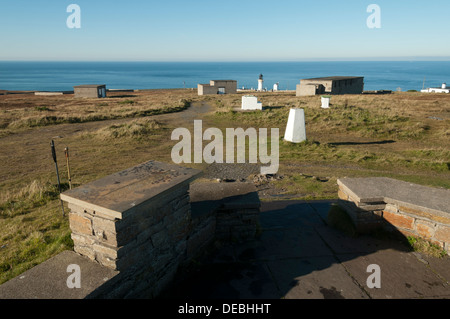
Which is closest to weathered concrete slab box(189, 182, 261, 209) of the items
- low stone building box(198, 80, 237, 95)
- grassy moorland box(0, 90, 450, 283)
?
grassy moorland box(0, 90, 450, 283)

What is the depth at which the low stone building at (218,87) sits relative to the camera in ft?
165

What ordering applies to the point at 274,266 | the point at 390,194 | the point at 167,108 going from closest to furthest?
1. the point at 274,266
2. the point at 390,194
3. the point at 167,108

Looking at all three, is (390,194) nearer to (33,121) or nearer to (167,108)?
(33,121)

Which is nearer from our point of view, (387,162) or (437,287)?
(437,287)

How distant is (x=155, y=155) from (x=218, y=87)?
40104 millimetres

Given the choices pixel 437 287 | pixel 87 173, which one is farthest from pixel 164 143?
pixel 437 287

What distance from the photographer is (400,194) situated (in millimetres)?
4711

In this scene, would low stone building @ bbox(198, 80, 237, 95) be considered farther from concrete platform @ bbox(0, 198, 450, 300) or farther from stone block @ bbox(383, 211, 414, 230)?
stone block @ bbox(383, 211, 414, 230)

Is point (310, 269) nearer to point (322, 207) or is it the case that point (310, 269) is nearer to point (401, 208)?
point (401, 208)

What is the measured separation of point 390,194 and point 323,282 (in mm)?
1967

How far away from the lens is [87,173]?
1023cm

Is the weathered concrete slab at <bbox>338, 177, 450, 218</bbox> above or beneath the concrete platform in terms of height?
above

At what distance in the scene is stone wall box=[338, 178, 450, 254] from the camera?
4289mm

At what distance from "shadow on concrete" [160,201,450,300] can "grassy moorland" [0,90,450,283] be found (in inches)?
82.3
